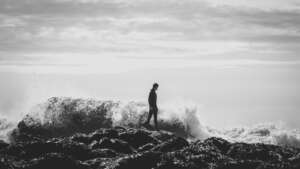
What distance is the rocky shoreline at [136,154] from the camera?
11.0 m

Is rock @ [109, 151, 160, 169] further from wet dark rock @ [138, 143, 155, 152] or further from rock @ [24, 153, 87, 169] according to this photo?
wet dark rock @ [138, 143, 155, 152]

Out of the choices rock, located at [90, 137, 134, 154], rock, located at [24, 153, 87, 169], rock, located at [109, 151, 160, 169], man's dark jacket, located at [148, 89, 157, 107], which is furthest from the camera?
man's dark jacket, located at [148, 89, 157, 107]

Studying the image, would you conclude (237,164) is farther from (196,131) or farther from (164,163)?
(196,131)

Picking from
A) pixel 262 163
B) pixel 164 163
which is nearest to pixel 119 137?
pixel 164 163

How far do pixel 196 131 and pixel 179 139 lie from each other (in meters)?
16.4

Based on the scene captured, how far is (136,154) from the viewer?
1192 centimetres

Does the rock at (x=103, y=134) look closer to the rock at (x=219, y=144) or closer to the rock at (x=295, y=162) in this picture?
the rock at (x=219, y=144)

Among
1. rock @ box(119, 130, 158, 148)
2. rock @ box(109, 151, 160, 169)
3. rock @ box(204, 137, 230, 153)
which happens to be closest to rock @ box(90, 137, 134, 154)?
rock @ box(119, 130, 158, 148)

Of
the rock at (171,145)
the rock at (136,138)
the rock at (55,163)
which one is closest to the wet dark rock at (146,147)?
the rock at (136,138)

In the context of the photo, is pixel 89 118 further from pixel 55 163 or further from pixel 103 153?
pixel 55 163

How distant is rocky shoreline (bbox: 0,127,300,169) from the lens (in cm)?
1102

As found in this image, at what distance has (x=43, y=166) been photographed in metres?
10.9

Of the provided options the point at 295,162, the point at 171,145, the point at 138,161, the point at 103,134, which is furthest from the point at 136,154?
the point at 295,162

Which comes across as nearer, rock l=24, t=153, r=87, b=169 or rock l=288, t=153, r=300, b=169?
rock l=288, t=153, r=300, b=169
